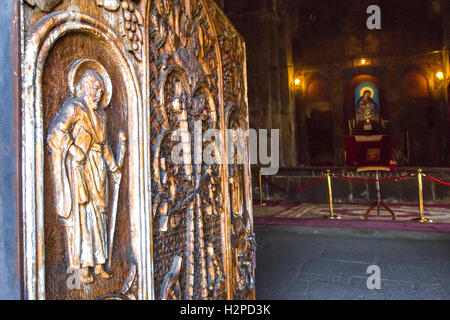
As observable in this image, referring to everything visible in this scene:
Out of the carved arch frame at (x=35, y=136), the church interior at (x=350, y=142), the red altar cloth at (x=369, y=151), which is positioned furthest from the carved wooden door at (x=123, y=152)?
the red altar cloth at (x=369, y=151)

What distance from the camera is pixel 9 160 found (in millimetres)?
938

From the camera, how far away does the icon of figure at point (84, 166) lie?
1.09 m

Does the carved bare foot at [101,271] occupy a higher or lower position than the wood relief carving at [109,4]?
lower

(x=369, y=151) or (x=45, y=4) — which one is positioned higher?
(x=45, y=4)

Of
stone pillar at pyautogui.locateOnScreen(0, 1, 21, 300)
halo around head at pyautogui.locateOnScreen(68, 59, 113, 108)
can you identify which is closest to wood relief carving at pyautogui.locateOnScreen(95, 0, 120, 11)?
halo around head at pyautogui.locateOnScreen(68, 59, 113, 108)

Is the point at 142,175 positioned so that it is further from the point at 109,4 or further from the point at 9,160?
the point at 109,4

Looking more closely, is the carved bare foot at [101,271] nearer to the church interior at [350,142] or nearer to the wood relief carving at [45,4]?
the wood relief carving at [45,4]

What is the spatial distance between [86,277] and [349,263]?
373cm

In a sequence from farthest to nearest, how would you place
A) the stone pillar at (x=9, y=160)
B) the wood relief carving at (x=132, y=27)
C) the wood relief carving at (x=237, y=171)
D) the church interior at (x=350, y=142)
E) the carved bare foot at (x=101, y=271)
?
the church interior at (x=350, y=142)
the wood relief carving at (x=237, y=171)
the wood relief carving at (x=132, y=27)
the carved bare foot at (x=101, y=271)
the stone pillar at (x=9, y=160)

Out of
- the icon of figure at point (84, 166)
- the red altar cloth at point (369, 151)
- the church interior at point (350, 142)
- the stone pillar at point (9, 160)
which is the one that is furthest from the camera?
the red altar cloth at point (369, 151)

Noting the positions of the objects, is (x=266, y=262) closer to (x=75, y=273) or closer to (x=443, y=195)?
(x=75, y=273)

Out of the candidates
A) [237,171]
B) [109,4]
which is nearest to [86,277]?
[109,4]

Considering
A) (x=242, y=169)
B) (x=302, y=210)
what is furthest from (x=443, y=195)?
(x=242, y=169)

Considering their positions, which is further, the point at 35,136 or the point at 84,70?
the point at 84,70
